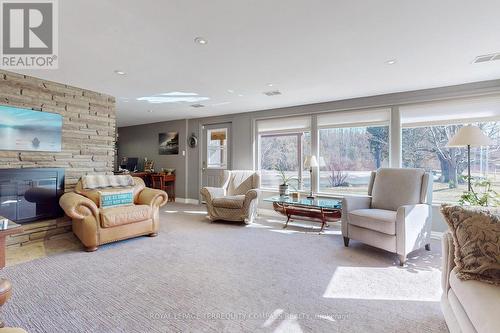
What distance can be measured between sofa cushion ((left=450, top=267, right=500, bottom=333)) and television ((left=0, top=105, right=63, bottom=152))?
15.4 ft

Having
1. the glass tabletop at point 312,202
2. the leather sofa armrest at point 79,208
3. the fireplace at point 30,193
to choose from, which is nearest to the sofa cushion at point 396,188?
the glass tabletop at point 312,202

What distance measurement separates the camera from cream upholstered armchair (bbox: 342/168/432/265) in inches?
107

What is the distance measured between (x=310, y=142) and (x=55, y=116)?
4.21 meters

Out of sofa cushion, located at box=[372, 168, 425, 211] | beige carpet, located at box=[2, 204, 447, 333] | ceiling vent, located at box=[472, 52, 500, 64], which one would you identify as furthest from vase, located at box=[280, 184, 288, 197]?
ceiling vent, located at box=[472, 52, 500, 64]

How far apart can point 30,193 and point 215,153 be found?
11.7 feet

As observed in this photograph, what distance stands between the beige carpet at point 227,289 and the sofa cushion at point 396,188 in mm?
633

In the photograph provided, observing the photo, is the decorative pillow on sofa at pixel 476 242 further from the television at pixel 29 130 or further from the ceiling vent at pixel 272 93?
the television at pixel 29 130

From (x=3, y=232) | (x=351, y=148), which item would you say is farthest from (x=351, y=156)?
(x=3, y=232)

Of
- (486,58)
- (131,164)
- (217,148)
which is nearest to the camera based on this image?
(486,58)

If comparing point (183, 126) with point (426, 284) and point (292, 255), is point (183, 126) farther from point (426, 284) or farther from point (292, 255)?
point (426, 284)

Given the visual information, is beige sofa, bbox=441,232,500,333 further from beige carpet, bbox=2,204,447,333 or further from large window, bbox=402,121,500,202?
large window, bbox=402,121,500,202

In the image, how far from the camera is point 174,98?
4.52 metres

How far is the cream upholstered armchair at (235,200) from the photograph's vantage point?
4.29 metres

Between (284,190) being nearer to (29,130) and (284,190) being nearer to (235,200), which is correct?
(235,200)
